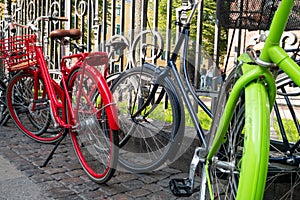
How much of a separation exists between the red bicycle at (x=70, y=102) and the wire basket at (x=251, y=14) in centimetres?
115

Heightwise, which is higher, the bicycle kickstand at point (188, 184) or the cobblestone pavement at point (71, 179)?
the bicycle kickstand at point (188, 184)

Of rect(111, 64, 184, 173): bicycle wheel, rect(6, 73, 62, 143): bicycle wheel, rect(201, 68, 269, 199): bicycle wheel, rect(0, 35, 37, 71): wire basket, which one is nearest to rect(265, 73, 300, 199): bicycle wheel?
rect(201, 68, 269, 199): bicycle wheel

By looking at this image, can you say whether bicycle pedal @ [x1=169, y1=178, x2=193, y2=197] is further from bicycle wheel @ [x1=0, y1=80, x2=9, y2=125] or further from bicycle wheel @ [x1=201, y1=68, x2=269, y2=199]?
bicycle wheel @ [x1=0, y1=80, x2=9, y2=125]

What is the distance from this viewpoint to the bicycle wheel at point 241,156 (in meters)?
1.12

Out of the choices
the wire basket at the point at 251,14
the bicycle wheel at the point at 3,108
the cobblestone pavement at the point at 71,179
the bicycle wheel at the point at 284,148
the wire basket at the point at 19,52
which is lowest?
the cobblestone pavement at the point at 71,179

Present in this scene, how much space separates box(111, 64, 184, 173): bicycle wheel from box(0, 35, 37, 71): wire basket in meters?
1.27

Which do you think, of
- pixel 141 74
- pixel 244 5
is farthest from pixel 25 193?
pixel 244 5

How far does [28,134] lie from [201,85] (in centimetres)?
221

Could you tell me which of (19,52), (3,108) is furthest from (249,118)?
(3,108)

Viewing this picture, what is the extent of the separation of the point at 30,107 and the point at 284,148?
305 centimetres

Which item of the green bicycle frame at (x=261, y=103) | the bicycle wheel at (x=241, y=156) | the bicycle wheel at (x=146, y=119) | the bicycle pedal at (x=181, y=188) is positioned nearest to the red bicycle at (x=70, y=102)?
the bicycle wheel at (x=146, y=119)

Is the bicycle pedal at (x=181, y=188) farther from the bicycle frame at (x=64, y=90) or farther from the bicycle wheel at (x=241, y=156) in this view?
the bicycle frame at (x=64, y=90)

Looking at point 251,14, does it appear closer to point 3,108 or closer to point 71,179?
point 71,179

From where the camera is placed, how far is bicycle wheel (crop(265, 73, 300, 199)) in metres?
1.98
